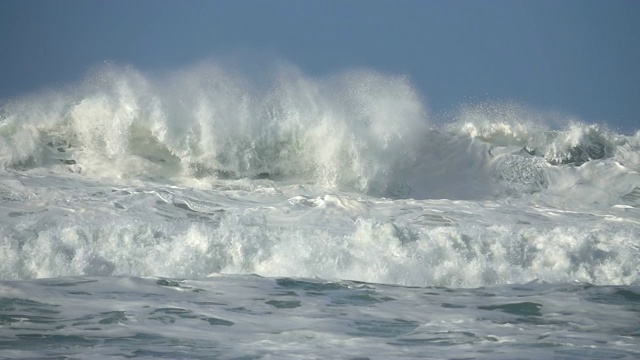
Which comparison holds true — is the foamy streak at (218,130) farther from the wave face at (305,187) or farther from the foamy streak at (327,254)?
the foamy streak at (327,254)

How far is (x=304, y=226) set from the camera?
1031cm

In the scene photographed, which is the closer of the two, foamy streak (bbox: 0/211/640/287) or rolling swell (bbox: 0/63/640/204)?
foamy streak (bbox: 0/211/640/287)

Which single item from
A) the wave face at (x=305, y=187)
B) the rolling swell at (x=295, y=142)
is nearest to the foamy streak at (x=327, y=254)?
the wave face at (x=305, y=187)

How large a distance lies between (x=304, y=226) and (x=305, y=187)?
13.2ft

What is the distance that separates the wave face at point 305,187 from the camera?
785 cm

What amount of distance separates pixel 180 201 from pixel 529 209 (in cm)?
621

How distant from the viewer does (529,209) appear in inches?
552

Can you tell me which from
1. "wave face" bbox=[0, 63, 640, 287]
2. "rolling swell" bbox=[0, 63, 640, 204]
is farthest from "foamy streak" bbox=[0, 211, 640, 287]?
"rolling swell" bbox=[0, 63, 640, 204]

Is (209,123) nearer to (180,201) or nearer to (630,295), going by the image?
(180,201)

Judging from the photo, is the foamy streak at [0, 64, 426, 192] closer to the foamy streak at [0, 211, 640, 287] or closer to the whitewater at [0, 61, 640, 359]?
the whitewater at [0, 61, 640, 359]

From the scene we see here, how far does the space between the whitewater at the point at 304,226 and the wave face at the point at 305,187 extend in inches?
1.5

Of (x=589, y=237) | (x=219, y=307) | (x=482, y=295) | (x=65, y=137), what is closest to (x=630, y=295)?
(x=482, y=295)

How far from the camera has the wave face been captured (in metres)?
7.85

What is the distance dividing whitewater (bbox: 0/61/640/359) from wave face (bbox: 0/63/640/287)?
1.5 inches
